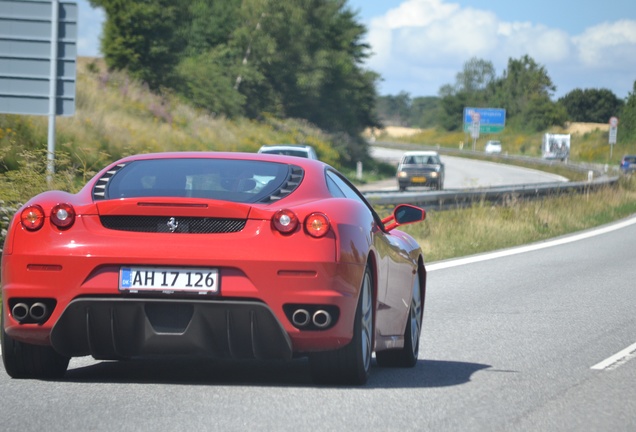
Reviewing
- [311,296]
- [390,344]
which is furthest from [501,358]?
[311,296]

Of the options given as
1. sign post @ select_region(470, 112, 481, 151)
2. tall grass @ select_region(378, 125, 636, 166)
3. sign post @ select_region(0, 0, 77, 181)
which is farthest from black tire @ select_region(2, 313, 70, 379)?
sign post @ select_region(470, 112, 481, 151)

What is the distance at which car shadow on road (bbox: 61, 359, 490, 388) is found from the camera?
7.40 m

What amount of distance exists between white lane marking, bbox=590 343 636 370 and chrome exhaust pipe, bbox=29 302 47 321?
11.9ft

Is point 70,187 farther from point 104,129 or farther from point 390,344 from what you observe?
point 104,129

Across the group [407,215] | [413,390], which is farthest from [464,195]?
[413,390]

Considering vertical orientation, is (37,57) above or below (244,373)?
above

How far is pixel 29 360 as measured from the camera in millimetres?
7199

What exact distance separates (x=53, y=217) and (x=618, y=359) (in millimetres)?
4101

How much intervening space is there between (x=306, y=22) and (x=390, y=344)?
6369cm

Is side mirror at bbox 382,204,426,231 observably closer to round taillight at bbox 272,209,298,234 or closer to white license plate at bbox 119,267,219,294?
round taillight at bbox 272,209,298,234

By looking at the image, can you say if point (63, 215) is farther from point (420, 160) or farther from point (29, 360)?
point (420, 160)

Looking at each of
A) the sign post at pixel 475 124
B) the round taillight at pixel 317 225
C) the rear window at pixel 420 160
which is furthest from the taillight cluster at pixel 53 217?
the sign post at pixel 475 124

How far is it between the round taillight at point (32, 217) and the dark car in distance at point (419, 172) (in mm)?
40945

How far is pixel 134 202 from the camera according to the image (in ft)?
22.2
